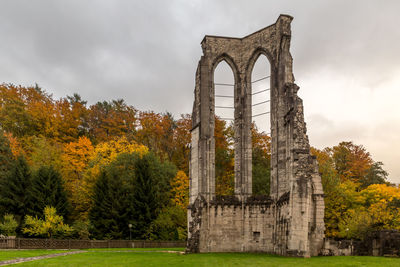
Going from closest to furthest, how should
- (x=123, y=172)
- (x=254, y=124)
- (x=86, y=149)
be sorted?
(x=123, y=172) < (x=86, y=149) < (x=254, y=124)

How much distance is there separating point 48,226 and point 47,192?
396 cm

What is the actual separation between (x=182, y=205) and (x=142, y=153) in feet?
24.8

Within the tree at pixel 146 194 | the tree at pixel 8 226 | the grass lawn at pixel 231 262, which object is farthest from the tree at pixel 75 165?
the grass lawn at pixel 231 262

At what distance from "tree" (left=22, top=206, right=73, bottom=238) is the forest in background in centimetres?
9

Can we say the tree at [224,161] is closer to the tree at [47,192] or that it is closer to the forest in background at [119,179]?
the forest in background at [119,179]

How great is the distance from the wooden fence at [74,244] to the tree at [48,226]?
7.87 feet

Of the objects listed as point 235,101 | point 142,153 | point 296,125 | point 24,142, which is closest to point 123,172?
point 142,153

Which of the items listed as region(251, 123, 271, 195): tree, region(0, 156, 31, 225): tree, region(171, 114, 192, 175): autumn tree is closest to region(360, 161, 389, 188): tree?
region(251, 123, 271, 195): tree

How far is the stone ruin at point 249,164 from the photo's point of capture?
75.6 ft

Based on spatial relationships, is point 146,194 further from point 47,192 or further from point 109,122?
point 109,122

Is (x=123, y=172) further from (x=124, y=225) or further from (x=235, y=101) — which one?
(x=235, y=101)

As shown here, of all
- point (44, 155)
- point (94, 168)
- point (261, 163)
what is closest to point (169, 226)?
point (94, 168)

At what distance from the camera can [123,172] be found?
137ft

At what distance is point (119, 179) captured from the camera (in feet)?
130
